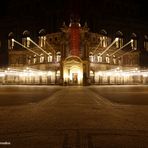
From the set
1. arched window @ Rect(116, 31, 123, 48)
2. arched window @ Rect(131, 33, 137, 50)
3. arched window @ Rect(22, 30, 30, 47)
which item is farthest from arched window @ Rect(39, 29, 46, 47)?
arched window @ Rect(131, 33, 137, 50)

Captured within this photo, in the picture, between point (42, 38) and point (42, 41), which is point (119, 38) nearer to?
point (42, 38)

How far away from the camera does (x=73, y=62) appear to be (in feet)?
252

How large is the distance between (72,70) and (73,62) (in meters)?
2.21

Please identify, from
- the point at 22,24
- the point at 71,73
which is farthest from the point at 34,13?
the point at 71,73

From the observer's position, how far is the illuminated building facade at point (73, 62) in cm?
7762

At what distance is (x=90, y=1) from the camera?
103250mm

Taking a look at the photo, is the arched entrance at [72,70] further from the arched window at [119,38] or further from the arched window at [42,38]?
the arched window at [119,38]

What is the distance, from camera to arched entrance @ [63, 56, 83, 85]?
76938 mm

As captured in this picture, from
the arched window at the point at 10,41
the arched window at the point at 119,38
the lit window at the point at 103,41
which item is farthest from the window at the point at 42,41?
the arched window at the point at 119,38

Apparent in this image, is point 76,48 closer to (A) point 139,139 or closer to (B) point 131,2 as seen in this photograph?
(B) point 131,2

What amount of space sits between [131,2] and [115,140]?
373 ft

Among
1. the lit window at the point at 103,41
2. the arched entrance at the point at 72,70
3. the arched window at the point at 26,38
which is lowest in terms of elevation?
the arched entrance at the point at 72,70

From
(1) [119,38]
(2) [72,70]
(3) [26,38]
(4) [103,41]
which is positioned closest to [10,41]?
(3) [26,38]

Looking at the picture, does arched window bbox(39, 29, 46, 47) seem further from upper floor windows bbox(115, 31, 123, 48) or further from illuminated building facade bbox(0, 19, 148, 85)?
upper floor windows bbox(115, 31, 123, 48)
